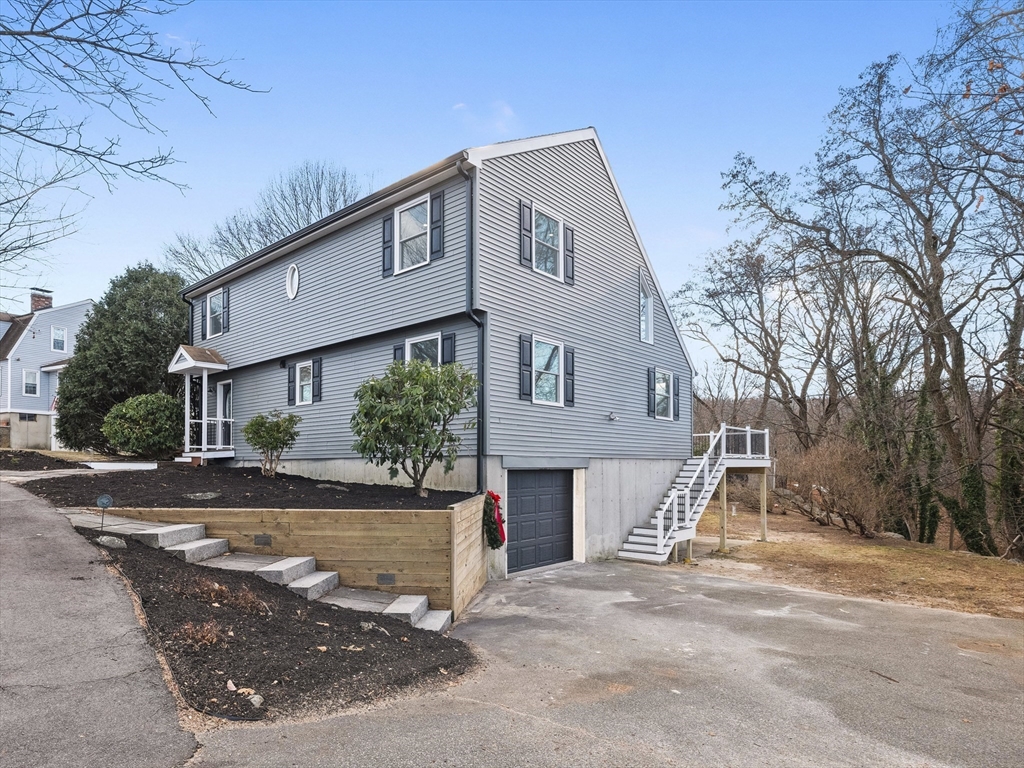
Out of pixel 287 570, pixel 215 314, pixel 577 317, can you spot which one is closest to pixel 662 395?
pixel 577 317

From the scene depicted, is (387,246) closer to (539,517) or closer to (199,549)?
(539,517)

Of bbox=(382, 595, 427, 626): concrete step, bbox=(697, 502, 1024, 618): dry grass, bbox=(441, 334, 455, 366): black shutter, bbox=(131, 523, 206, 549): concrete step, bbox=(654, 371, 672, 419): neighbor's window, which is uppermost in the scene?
bbox=(441, 334, 455, 366): black shutter

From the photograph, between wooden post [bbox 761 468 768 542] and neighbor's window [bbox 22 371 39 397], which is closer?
wooden post [bbox 761 468 768 542]

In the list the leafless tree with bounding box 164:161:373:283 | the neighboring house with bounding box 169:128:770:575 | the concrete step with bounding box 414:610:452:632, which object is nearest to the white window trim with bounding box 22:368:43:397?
the leafless tree with bounding box 164:161:373:283

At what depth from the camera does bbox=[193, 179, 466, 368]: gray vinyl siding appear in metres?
11.0

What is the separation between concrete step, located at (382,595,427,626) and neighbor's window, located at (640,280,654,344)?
34.8ft

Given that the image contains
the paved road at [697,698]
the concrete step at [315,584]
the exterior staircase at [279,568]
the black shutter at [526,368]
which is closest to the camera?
the paved road at [697,698]

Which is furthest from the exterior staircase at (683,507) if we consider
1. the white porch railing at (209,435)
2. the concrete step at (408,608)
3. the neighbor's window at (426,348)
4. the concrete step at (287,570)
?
the white porch railing at (209,435)

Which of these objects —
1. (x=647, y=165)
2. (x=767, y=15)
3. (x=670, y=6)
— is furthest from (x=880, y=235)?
(x=670, y=6)

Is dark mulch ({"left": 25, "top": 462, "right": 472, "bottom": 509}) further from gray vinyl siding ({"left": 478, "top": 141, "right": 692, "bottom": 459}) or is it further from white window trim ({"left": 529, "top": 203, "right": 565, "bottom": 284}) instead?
white window trim ({"left": 529, "top": 203, "right": 565, "bottom": 284})

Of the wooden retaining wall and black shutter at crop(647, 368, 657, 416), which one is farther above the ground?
black shutter at crop(647, 368, 657, 416)

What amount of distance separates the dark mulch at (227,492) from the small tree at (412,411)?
25.9 inches

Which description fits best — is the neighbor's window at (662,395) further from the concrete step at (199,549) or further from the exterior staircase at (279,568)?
the concrete step at (199,549)

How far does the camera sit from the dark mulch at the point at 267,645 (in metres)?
4.16
